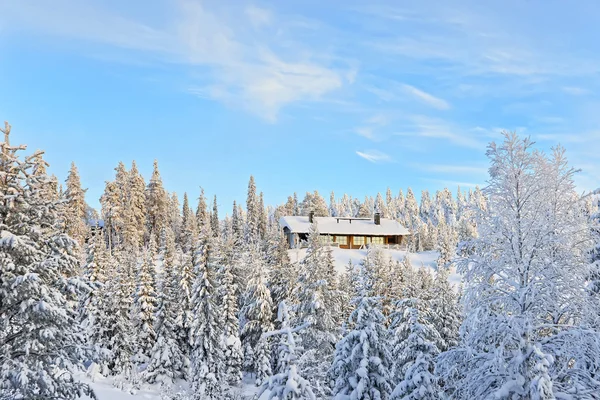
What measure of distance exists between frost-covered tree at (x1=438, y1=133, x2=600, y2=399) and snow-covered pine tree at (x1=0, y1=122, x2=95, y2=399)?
39.2 ft

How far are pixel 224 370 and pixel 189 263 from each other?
10.0 meters

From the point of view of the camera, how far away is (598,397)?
9.53 metres

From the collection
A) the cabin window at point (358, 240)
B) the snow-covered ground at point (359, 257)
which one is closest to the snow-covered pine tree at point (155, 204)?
the snow-covered ground at point (359, 257)

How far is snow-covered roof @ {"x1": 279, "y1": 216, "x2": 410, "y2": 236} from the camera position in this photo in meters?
78.2

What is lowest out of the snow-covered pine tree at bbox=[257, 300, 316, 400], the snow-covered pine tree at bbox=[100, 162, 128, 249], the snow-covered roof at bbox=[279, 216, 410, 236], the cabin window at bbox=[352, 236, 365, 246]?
the snow-covered pine tree at bbox=[257, 300, 316, 400]

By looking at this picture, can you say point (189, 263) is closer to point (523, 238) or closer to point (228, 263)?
point (228, 263)

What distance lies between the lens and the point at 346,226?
80500 millimetres

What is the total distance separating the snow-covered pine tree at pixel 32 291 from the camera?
12.4 m

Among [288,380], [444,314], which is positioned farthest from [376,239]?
[288,380]

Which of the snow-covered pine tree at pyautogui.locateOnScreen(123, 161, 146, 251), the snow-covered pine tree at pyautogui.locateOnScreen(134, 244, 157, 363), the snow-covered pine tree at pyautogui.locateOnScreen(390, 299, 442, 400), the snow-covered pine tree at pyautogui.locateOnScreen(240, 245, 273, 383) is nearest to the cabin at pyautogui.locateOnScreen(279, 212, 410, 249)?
the snow-covered pine tree at pyautogui.locateOnScreen(123, 161, 146, 251)

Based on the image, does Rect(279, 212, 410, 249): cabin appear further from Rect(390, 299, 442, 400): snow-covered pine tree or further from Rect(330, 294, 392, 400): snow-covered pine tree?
Rect(330, 294, 392, 400): snow-covered pine tree

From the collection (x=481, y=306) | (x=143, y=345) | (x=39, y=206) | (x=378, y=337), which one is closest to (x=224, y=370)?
(x=143, y=345)

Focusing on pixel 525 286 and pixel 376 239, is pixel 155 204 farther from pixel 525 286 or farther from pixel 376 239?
pixel 525 286

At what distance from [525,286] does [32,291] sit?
1423cm
